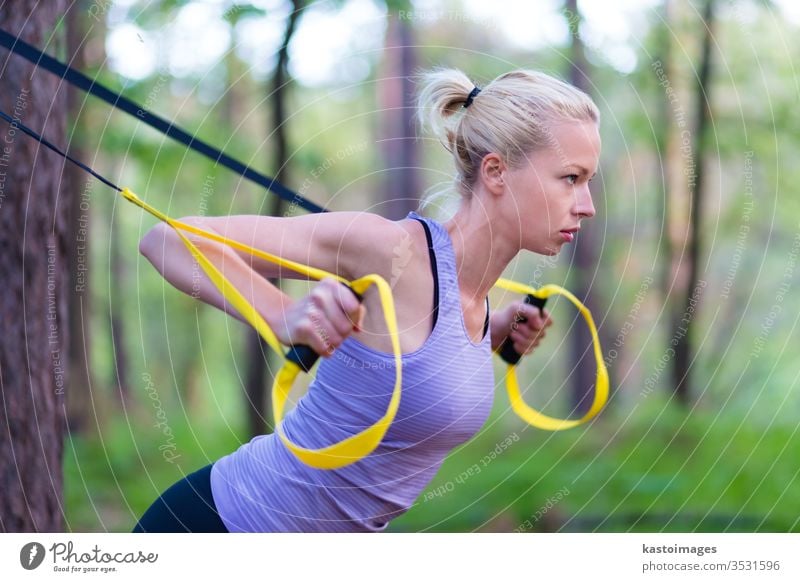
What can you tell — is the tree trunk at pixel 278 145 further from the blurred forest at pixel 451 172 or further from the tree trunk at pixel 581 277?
the tree trunk at pixel 581 277

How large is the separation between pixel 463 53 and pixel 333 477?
21.4ft

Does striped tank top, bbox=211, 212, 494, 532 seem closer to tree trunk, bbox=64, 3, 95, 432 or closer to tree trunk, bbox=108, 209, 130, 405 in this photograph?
tree trunk, bbox=64, 3, 95, 432

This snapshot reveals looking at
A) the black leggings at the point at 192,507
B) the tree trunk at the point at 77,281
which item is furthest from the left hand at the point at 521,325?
the tree trunk at the point at 77,281

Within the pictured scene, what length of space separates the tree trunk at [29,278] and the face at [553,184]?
53.0 inches

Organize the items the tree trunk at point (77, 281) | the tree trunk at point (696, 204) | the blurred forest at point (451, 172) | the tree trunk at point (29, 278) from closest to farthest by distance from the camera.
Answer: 1. the tree trunk at point (29, 278)
2. the blurred forest at point (451, 172)
3. the tree trunk at point (77, 281)
4. the tree trunk at point (696, 204)

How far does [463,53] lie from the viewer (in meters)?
7.90

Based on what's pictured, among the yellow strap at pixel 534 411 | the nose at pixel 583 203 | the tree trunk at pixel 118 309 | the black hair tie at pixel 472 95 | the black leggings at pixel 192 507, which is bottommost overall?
the black leggings at pixel 192 507

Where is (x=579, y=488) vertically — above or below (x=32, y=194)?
below

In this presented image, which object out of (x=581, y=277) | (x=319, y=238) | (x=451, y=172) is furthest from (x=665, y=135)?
(x=319, y=238)

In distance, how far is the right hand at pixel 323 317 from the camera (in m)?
1.56

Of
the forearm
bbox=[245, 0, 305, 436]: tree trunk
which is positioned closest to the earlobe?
the forearm
